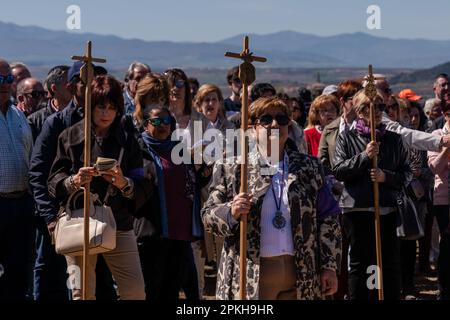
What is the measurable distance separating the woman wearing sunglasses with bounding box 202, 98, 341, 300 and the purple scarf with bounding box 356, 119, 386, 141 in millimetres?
2302

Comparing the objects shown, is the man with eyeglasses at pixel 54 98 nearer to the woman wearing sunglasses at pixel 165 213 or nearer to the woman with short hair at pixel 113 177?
the woman wearing sunglasses at pixel 165 213

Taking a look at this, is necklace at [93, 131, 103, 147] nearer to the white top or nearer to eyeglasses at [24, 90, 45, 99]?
the white top

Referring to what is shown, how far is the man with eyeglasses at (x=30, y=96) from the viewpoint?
34.4ft

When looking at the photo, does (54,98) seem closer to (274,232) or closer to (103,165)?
(103,165)

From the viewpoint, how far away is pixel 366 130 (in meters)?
8.94

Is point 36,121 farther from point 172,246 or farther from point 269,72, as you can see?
point 269,72

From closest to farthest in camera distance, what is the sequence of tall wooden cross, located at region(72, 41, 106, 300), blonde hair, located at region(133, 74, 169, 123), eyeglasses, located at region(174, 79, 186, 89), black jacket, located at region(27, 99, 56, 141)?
tall wooden cross, located at region(72, 41, 106, 300)
blonde hair, located at region(133, 74, 169, 123)
black jacket, located at region(27, 99, 56, 141)
eyeglasses, located at region(174, 79, 186, 89)

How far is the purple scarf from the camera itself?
8945 mm

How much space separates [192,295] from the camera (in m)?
9.23

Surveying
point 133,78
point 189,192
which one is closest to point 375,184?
point 189,192

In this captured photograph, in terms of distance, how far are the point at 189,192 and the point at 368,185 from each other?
1.57 metres

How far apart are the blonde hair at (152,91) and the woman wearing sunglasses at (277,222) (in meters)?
2.17

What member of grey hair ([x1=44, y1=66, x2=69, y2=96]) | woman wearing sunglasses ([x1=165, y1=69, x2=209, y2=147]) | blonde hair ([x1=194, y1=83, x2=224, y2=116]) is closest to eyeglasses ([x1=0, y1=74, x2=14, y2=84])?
grey hair ([x1=44, y1=66, x2=69, y2=96])
